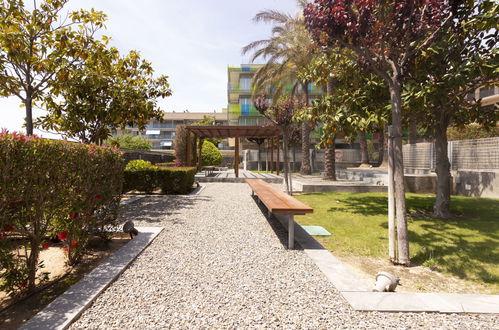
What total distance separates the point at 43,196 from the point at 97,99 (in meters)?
6.74

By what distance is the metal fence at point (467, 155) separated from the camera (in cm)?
1059

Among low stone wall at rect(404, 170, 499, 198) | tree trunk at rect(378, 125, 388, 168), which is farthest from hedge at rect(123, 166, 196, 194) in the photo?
tree trunk at rect(378, 125, 388, 168)

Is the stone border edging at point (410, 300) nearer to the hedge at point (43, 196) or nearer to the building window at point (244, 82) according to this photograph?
the hedge at point (43, 196)

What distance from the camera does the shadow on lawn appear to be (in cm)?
416

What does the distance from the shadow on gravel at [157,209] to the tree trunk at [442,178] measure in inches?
278

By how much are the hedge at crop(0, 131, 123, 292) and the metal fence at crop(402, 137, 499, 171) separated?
44.4 ft

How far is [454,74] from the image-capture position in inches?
221

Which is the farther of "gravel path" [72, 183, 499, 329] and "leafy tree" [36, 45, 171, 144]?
"leafy tree" [36, 45, 171, 144]

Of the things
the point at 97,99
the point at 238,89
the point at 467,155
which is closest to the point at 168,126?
the point at 238,89

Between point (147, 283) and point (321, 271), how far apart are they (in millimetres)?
2339

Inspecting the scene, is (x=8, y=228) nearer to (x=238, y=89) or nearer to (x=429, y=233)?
(x=429, y=233)

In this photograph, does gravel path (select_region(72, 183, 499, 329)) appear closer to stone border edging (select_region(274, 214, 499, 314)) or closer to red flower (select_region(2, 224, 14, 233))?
stone border edging (select_region(274, 214, 499, 314))

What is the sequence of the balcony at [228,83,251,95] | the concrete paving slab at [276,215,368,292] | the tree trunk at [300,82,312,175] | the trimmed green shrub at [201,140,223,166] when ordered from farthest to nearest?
the balcony at [228,83,251,95], the trimmed green shrub at [201,140,223,166], the tree trunk at [300,82,312,175], the concrete paving slab at [276,215,368,292]

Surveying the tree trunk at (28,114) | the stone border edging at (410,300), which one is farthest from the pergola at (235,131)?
the stone border edging at (410,300)
